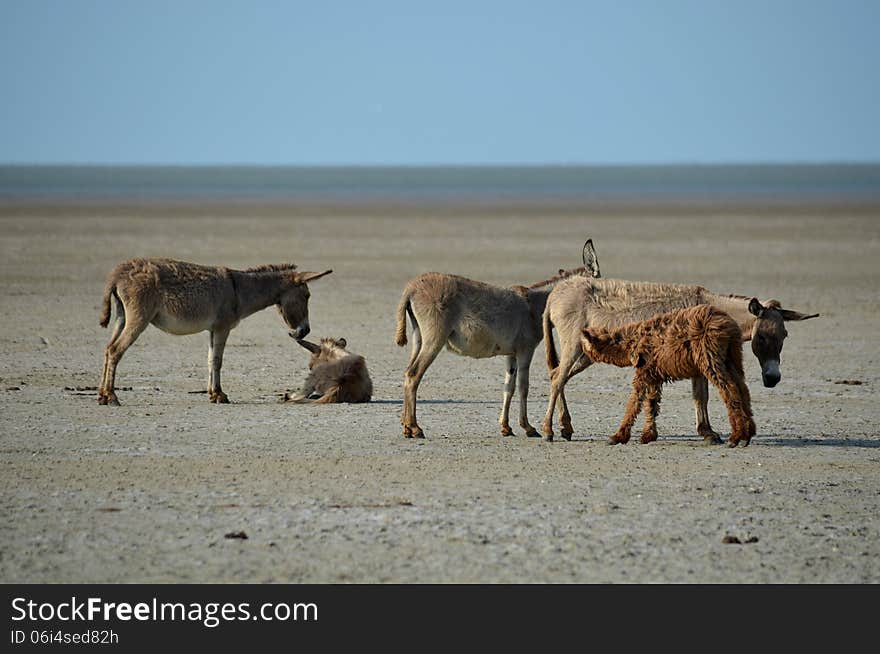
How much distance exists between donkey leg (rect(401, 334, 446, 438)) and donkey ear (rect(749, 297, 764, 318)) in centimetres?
326

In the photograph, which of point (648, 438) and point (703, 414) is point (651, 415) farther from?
point (703, 414)

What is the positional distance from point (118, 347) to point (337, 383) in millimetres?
2625

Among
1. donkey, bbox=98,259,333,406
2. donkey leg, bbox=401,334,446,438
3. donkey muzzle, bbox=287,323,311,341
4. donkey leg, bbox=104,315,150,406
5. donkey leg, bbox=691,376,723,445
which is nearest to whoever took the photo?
donkey leg, bbox=691,376,723,445

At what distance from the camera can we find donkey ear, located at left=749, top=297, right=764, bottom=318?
14.4 meters

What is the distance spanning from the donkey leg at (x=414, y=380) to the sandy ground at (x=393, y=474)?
0.61 ft

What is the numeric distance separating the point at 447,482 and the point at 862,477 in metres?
3.87

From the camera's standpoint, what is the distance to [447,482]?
12234mm

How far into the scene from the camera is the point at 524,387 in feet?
48.8

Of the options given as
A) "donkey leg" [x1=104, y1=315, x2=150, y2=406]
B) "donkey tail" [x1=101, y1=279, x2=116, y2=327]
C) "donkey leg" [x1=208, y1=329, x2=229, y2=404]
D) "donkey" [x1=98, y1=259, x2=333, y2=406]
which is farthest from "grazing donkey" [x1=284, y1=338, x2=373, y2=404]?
"donkey tail" [x1=101, y1=279, x2=116, y2=327]

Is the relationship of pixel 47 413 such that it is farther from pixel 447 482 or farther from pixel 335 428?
pixel 447 482

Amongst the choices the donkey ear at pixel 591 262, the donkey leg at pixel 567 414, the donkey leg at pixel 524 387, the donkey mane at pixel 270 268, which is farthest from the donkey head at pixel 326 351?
the donkey leg at pixel 567 414

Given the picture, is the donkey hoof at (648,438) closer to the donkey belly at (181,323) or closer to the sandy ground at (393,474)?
the sandy ground at (393,474)

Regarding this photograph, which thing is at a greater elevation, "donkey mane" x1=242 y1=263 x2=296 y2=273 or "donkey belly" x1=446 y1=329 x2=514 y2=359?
"donkey mane" x1=242 y1=263 x2=296 y2=273

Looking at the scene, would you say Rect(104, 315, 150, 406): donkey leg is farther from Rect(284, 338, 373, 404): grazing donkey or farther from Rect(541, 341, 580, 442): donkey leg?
Rect(541, 341, 580, 442): donkey leg
